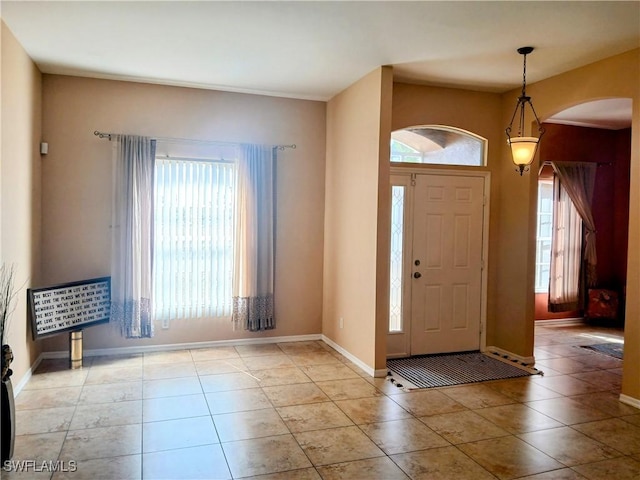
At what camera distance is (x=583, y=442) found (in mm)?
3266

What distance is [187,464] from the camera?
290cm

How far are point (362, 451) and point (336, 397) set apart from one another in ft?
3.14

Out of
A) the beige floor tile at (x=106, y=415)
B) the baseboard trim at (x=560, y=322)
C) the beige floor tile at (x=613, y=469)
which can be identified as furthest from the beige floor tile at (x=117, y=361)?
the baseboard trim at (x=560, y=322)

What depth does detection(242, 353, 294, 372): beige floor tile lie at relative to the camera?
4.83 meters

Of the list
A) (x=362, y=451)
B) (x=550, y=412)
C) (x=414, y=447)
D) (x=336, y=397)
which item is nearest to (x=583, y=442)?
(x=550, y=412)

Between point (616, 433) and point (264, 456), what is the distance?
2.44 meters

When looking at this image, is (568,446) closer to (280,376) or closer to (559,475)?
(559,475)

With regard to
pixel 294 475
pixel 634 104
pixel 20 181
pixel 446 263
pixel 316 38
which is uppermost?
pixel 316 38

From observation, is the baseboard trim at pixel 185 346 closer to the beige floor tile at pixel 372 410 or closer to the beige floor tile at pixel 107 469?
the beige floor tile at pixel 372 410

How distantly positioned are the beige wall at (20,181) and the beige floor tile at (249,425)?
180 centimetres

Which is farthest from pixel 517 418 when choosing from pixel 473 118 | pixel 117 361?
pixel 117 361

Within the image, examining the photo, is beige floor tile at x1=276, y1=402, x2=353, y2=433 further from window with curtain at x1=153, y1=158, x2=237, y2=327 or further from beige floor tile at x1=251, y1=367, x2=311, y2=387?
window with curtain at x1=153, y1=158, x2=237, y2=327

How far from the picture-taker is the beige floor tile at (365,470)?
2.79m

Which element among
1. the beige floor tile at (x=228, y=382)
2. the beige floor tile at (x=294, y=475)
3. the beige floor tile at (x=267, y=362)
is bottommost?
the beige floor tile at (x=294, y=475)
